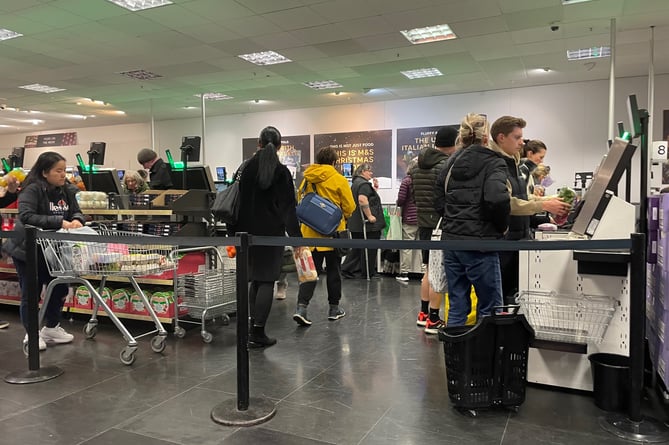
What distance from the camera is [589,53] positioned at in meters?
8.09

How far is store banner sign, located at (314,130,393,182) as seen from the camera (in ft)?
38.3

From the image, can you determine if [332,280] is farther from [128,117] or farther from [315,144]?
[128,117]

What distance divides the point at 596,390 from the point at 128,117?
46.6ft

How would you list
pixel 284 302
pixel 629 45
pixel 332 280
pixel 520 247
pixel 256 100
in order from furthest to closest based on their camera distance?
pixel 256 100 < pixel 629 45 < pixel 284 302 < pixel 332 280 < pixel 520 247

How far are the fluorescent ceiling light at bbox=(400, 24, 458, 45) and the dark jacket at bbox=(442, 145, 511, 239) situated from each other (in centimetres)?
500

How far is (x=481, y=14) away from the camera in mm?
6371

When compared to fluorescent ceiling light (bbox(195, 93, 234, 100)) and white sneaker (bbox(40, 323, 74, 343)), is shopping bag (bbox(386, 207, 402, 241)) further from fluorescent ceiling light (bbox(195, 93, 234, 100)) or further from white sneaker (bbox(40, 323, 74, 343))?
fluorescent ceiling light (bbox(195, 93, 234, 100))

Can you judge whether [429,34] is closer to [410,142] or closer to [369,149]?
[410,142]

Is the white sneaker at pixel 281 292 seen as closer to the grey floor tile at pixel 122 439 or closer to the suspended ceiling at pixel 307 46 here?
the grey floor tile at pixel 122 439

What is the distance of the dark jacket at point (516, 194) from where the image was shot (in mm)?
2668

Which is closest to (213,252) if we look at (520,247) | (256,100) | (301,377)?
(301,377)

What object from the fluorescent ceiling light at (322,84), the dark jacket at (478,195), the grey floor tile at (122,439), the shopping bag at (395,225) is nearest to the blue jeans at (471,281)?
the dark jacket at (478,195)

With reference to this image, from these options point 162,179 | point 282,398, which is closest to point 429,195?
point 282,398

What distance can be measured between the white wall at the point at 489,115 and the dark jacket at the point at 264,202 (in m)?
8.20
